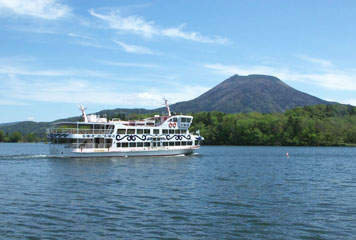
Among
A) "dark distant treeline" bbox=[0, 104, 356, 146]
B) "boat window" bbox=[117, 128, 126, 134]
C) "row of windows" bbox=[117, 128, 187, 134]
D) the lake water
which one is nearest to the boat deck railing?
"boat window" bbox=[117, 128, 126, 134]

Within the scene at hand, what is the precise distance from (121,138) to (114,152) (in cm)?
241

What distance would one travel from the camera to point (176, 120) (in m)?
59.0

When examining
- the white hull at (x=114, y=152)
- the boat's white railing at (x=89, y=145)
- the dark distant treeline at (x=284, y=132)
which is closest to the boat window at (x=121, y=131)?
the boat's white railing at (x=89, y=145)

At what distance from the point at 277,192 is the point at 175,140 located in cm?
3456

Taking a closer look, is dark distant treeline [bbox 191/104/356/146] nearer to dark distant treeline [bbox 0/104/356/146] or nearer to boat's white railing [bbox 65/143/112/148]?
dark distant treeline [bbox 0/104/356/146]

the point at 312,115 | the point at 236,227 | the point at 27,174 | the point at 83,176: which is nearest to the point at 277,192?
the point at 236,227

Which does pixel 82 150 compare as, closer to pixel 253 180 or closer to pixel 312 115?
pixel 253 180

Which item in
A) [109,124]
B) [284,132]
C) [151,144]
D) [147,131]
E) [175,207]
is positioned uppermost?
[109,124]

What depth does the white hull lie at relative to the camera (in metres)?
52.1

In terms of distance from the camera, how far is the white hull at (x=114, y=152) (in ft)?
171

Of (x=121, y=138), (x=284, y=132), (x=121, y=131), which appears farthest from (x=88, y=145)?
(x=284, y=132)

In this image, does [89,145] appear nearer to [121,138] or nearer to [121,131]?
[121,138]

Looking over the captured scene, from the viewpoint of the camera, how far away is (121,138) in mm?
54781

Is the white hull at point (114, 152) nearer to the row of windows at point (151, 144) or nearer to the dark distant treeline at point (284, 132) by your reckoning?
the row of windows at point (151, 144)
